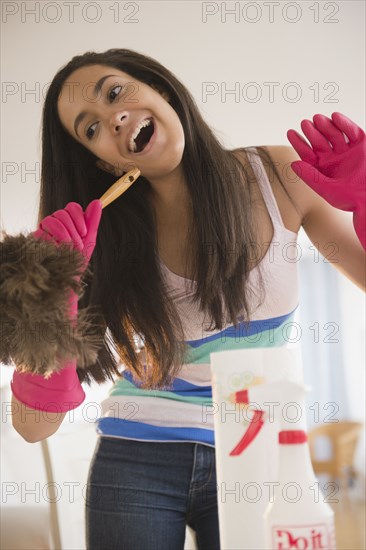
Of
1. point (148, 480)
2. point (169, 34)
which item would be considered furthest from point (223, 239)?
point (169, 34)

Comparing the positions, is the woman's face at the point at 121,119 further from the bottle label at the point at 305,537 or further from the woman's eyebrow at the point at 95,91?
the bottle label at the point at 305,537

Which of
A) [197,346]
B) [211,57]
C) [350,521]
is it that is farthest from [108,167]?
[350,521]

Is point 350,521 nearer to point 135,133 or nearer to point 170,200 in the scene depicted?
point 170,200

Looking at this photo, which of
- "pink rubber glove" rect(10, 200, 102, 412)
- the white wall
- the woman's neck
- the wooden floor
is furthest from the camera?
the wooden floor

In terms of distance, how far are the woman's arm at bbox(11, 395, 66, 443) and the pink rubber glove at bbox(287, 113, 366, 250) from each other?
18.1 inches

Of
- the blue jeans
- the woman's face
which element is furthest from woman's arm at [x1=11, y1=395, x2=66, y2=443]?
the woman's face

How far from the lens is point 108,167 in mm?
1201

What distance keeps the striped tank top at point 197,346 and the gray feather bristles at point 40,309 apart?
1.34ft

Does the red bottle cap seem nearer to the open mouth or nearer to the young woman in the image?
the young woman

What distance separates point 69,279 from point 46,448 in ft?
4.46

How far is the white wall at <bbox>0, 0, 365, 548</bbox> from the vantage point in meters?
2.60

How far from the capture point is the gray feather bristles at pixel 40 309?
615 mm

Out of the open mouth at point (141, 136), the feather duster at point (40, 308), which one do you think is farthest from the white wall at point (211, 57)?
the feather duster at point (40, 308)

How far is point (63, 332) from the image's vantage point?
2.05 ft
